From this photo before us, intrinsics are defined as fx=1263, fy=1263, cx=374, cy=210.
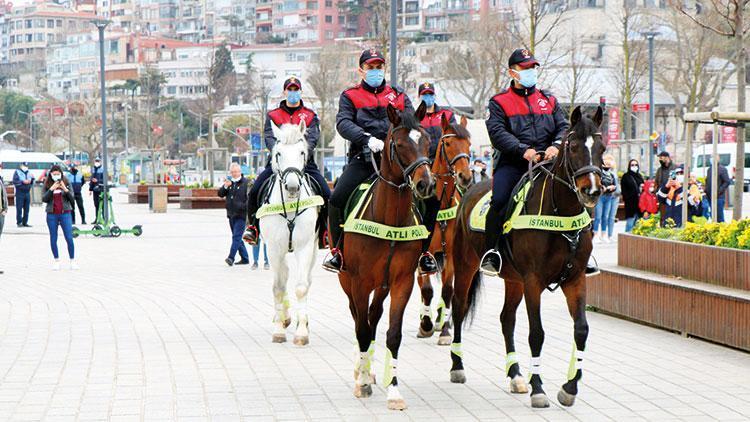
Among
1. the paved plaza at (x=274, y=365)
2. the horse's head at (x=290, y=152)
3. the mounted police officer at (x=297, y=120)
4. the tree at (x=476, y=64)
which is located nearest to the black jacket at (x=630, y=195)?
the paved plaza at (x=274, y=365)

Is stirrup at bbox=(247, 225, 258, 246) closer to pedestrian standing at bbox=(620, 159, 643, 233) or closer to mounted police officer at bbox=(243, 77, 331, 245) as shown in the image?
mounted police officer at bbox=(243, 77, 331, 245)

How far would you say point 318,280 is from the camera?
807 inches

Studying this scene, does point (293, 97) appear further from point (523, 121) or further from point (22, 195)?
point (22, 195)

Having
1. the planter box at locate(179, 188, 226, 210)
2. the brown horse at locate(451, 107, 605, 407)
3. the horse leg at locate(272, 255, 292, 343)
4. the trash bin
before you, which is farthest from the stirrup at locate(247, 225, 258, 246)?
the planter box at locate(179, 188, 226, 210)

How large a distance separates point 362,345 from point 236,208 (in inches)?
544

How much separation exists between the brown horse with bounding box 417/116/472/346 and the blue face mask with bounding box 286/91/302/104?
211cm

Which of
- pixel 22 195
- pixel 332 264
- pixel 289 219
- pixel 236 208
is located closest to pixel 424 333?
pixel 289 219

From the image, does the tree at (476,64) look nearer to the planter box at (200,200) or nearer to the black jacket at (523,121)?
the planter box at (200,200)

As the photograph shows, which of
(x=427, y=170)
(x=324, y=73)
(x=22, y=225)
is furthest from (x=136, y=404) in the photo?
(x=324, y=73)

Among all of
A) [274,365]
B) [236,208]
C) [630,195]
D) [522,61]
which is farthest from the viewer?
[630,195]

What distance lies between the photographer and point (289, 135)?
530 inches

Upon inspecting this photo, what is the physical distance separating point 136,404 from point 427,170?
2839mm

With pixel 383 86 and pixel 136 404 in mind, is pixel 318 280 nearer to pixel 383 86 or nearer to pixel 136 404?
pixel 383 86

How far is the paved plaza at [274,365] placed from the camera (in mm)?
9398
